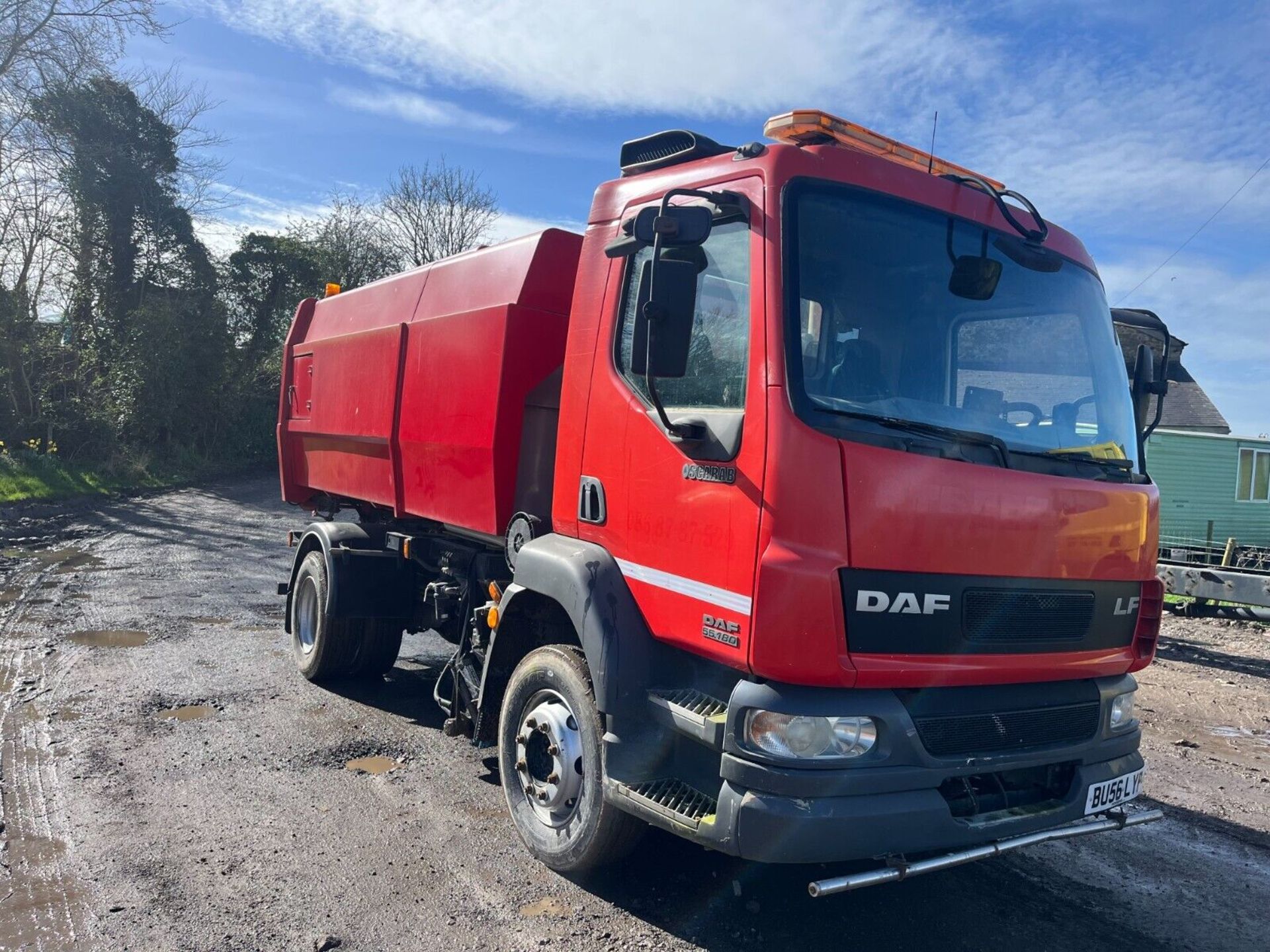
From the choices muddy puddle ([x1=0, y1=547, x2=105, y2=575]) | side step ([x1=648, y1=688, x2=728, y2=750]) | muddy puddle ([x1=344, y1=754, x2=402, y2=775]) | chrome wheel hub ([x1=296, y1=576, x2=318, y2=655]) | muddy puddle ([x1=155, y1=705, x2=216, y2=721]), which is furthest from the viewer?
muddy puddle ([x1=0, y1=547, x2=105, y2=575])

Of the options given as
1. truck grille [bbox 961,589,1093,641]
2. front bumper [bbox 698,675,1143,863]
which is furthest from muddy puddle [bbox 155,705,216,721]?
truck grille [bbox 961,589,1093,641]

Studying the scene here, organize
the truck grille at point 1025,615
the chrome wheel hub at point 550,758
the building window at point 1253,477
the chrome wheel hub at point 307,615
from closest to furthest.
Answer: the truck grille at point 1025,615 → the chrome wheel hub at point 550,758 → the chrome wheel hub at point 307,615 → the building window at point 1253,477

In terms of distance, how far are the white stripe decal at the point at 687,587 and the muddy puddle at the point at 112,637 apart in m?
5.76

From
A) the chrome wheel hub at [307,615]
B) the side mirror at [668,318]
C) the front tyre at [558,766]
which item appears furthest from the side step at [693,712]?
the chrome wheel hub at [307,615]

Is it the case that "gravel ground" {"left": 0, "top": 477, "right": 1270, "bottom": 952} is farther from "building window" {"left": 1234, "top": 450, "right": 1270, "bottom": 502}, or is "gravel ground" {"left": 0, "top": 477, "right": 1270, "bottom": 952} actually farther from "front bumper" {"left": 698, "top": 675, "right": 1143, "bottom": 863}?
"building window" {"left": 1234, "top": 450, "right": 1270, "bottom": 502}

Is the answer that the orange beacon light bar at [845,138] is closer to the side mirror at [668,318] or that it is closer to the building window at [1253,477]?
the side mirror at [668,318]

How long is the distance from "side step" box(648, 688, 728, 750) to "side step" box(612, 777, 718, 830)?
0.22 meters

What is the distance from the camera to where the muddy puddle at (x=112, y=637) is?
7.73m

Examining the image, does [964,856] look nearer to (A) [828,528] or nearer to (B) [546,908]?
(A) [828,528]

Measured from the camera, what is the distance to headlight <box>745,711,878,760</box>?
10.0 ft

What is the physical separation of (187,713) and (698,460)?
14.2 ft

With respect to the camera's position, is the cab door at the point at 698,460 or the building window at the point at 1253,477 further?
the building window at the point at 1253,477

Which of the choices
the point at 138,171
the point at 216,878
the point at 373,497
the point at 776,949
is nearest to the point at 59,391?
the point at 138,171

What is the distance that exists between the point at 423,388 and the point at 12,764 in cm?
290
